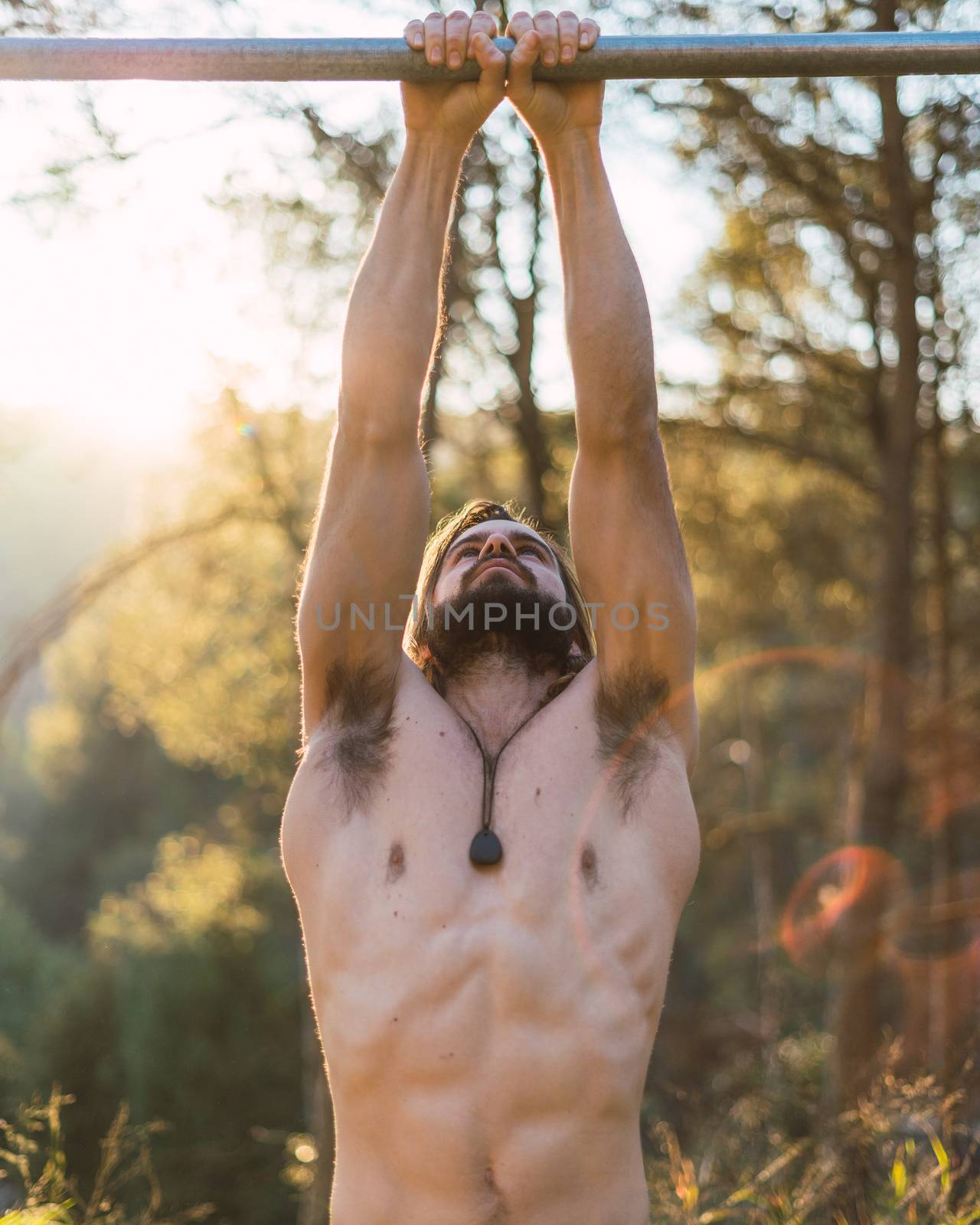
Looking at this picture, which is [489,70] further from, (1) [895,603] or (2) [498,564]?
(1) [895,603]

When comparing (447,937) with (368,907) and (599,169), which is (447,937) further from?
(599,169)

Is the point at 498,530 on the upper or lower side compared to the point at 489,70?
lower

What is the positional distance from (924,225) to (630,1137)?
6825 mm

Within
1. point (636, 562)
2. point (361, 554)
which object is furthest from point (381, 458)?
point (636, 562)

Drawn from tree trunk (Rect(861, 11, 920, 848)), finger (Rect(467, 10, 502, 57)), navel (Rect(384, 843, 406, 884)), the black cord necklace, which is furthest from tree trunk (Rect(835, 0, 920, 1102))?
navel (Rect(384, 843, 406, 884))

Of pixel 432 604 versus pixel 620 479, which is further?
pixel 432 604

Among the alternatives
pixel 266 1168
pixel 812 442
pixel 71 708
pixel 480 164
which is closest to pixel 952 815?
pixel 812 442

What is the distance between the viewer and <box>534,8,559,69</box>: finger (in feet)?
7.70

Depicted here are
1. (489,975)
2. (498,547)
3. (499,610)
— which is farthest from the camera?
(498,547)

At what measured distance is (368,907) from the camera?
2.11m

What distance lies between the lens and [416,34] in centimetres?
233

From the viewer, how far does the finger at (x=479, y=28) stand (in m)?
2.33

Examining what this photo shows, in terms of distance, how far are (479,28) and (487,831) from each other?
1.59 m

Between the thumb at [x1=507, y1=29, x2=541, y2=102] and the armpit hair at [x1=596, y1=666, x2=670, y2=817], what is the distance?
119 cm
